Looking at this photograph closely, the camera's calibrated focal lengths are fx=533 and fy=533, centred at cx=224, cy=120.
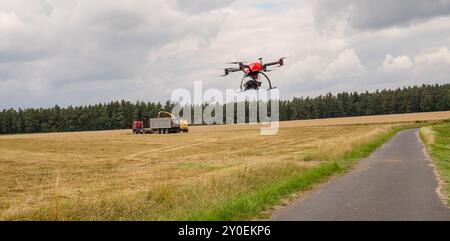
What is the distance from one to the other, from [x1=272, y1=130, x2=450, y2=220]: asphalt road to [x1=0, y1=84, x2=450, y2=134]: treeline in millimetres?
117550

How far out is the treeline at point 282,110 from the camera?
142375 millimetres

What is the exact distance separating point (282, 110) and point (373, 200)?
143 metres

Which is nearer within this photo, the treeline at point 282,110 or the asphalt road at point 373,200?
the asphalt road at point 373,200

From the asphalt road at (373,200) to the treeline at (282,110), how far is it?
118 meters

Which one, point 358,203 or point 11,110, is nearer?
point 358,203

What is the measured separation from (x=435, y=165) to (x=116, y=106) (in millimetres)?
130290

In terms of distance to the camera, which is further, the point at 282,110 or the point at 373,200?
the point at 282,110

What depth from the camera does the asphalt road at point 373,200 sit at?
11094 millimetres

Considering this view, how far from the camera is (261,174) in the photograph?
19.7 metres

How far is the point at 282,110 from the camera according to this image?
15588 centimetres
